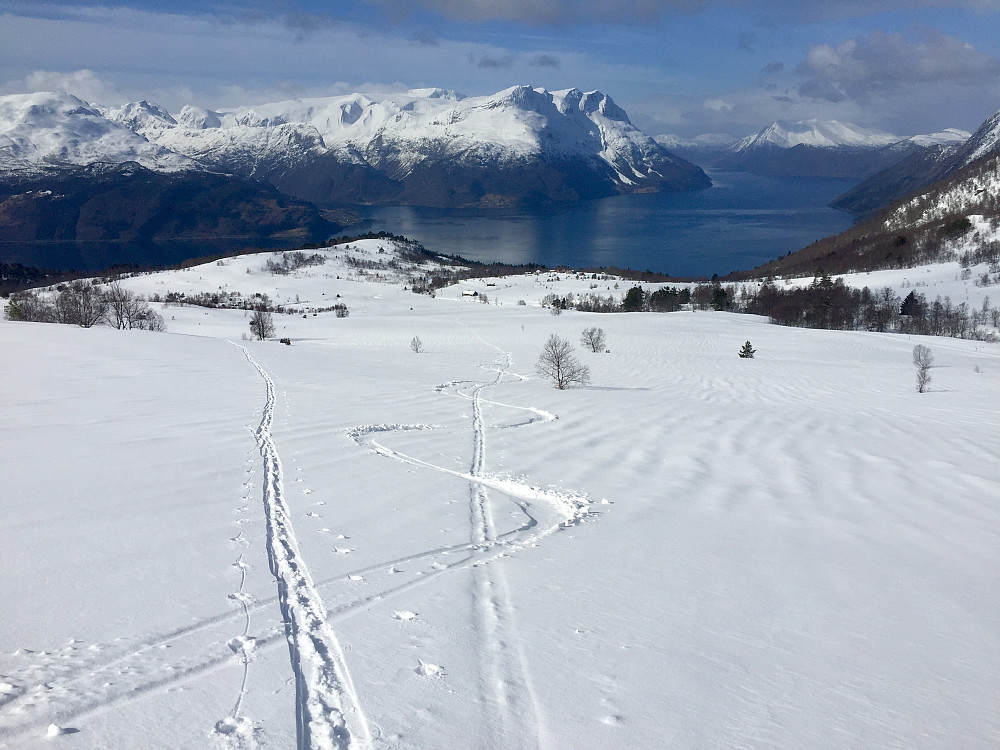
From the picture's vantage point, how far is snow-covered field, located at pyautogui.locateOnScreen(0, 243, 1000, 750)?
11.9 feet

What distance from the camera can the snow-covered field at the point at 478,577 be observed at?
11.9 feet

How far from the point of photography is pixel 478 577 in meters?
5.57

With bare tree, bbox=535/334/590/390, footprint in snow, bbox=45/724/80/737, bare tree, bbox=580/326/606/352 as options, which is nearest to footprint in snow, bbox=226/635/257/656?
footprint in snow, bbox=45/724/80/737

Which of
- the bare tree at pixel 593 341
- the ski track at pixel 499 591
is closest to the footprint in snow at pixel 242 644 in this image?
the ski track at pixel 499 591

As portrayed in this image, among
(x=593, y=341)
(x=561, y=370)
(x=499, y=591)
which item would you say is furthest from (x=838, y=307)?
(x=499, y=591)

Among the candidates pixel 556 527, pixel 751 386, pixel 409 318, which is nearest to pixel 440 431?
pixel 556 527

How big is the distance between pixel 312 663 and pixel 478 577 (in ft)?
6.30

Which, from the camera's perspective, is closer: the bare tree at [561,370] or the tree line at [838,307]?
the bare tree at [561,370]

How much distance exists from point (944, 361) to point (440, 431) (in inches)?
1318

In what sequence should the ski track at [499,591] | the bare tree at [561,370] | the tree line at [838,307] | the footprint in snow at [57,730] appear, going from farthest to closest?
the tree line at [838,307] < the bare tree at [561,370] < the ski track at [499,591] < the footprint in snow at [57,730]

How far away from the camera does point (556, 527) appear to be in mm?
7230

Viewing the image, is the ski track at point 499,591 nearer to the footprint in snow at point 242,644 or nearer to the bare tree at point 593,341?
the footprint in snow at point 242,644

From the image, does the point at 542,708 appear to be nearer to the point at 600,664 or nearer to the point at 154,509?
the point at 600,664

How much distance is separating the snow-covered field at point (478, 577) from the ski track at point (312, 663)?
0.07ft
